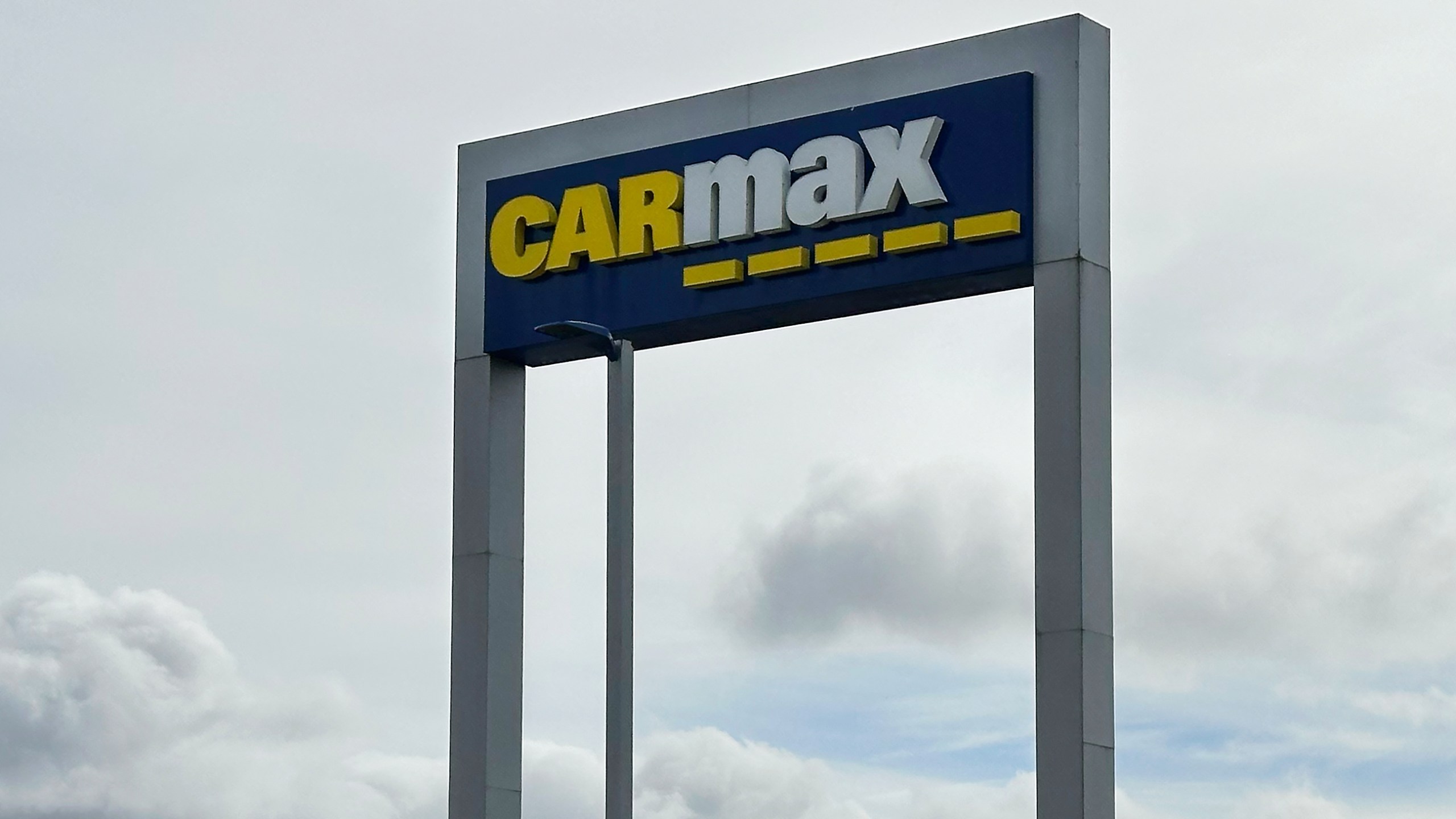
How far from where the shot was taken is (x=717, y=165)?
26.5m

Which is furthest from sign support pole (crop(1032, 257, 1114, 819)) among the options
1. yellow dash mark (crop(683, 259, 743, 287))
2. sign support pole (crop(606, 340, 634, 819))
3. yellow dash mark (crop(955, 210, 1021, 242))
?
sign support pole (crop(606, 340, 634, 819))

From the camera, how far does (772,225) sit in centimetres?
2603

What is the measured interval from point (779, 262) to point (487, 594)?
475cm

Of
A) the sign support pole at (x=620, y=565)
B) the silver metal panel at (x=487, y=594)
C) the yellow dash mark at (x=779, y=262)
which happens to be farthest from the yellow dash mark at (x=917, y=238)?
the silver metal panel at (x=487, y=594)

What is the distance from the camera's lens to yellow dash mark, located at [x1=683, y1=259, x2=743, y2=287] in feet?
86.0

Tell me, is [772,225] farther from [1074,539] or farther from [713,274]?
[1074,539]

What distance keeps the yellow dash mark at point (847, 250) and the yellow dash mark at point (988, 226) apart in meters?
0.90

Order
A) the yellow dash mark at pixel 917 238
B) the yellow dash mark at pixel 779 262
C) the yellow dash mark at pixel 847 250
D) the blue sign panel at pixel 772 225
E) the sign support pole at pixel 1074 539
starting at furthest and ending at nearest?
the yellow dash mark at pixel 779 262 → the yellow dash mark at pixel 847 250 → the yellow dash mark at pixel 917 238 → the blue sign panel at pixel 772 225 → the sign support pole at pixel 1074 539

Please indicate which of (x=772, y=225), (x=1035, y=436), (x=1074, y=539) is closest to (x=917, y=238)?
(x=772, y=225)

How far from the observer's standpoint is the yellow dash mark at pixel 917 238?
24.9m

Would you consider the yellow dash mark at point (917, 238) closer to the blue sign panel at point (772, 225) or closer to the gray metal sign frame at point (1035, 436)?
the blue sign panel at point (772, 225)

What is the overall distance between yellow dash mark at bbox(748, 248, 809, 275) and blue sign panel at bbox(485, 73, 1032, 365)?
A: 0.7 inches

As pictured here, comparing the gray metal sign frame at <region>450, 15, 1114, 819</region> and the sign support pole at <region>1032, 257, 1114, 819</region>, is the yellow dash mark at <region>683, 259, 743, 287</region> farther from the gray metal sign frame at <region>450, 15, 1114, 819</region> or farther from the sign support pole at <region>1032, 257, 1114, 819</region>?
the sign support pole at <region>1032, 257, 1114, 819</region>

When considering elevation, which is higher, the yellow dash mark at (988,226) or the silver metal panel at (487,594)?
the yellow dash mark at (988,226)
